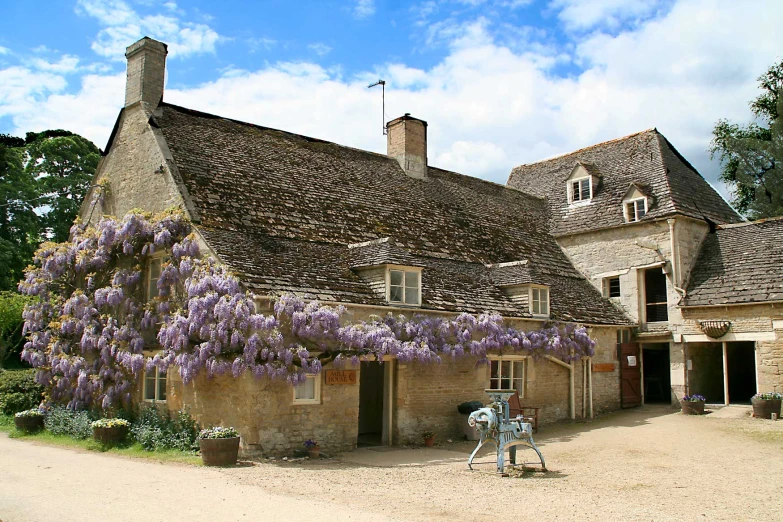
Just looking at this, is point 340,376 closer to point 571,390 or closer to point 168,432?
point 168,432

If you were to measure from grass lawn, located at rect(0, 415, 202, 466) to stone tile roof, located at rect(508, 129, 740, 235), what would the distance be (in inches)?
584

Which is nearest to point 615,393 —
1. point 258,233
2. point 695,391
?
point 695,391

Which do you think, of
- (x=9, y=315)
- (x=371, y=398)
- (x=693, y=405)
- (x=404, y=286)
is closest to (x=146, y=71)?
(x=404, y=286)

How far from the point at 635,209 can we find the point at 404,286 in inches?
383

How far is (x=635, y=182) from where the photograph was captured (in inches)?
850

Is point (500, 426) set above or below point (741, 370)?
below

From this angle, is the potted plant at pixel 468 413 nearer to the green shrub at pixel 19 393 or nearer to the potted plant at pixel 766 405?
the potted plant at pixel 766 405

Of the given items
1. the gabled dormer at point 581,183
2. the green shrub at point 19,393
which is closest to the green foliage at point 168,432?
the green shrub at point 19,393

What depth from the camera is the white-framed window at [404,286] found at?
580 inches

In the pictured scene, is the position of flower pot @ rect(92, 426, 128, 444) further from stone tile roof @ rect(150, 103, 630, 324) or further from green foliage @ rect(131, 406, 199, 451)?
stone tile roof @ rect(150, 103, 630, 324)

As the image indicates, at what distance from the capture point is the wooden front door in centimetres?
2007

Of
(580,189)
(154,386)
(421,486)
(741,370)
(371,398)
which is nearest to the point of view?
(421,486)

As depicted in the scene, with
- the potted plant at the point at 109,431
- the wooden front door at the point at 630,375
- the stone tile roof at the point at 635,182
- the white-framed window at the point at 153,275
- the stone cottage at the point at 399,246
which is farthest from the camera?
the stone tile roof at the point at 635,182

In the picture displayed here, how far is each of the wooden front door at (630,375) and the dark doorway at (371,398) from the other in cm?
757
